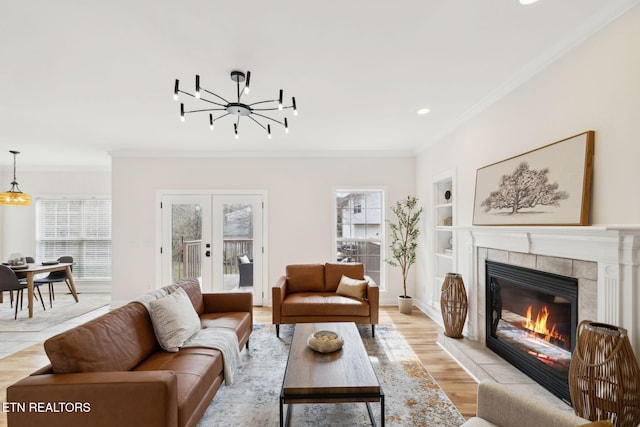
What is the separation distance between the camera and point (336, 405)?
7.88 ft

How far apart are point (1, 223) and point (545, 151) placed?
937 cm

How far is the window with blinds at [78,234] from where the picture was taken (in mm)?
6586

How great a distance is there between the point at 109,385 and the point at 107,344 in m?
0.42

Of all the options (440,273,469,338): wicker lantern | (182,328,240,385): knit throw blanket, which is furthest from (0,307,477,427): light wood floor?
(182,328,240,385): knit throw blanket

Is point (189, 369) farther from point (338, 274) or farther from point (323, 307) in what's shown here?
point (338, 274)

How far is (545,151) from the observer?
2.34 metres

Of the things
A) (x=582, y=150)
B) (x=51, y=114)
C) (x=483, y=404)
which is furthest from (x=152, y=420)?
(x=51, y=114)

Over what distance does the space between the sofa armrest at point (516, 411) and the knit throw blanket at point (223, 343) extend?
174 cm

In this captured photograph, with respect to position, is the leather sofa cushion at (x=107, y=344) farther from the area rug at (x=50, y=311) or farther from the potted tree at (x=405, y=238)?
the potted tree at (x=405, y=238)

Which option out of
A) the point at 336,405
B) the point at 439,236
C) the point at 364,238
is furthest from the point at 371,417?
the point at 364,238

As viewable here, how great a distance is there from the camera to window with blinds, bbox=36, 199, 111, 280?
6.59 meters

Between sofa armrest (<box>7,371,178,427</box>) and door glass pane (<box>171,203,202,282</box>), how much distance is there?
3791 millimetres

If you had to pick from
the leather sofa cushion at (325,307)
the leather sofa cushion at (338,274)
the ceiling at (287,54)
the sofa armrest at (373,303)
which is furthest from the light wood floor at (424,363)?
the ceiling at (287,54)

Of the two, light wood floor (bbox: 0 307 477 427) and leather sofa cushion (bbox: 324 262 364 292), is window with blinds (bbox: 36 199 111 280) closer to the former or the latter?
light wood floor (bbox: 0 307 477 427)
